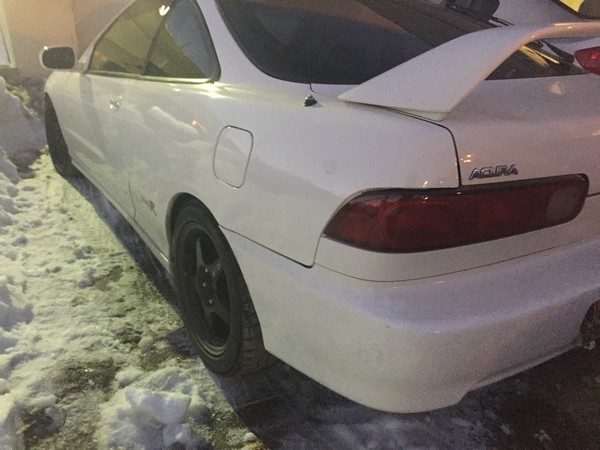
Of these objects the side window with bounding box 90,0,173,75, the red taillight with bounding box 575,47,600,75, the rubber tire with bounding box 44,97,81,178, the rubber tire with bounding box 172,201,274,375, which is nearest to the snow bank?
the rubber tire with bounding box 44,97,81,178

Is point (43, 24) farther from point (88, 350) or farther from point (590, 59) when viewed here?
point (590, 59)

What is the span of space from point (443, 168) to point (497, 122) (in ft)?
0.84

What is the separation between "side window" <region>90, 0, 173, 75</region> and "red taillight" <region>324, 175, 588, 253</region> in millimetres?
1693

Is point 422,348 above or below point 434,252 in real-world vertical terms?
below

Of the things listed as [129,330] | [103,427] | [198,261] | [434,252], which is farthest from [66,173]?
[434,252]

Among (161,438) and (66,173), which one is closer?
(161,438)

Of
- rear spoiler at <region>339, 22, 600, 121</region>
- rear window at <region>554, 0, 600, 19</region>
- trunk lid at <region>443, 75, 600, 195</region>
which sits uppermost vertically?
rear window at <region>554, 0, 600, 19</region>

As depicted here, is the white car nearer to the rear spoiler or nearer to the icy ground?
the rear spoiler

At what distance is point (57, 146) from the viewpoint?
4.43 meters

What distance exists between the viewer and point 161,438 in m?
2.01

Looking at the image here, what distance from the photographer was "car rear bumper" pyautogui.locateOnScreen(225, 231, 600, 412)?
60.4 inches

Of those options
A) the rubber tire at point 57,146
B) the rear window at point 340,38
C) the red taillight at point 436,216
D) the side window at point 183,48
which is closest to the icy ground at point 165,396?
the red taillight at point 436,216

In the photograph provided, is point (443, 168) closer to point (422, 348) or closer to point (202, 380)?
point (422, 348)

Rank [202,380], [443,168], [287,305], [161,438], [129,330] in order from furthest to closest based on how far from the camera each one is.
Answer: [129,330], [202,380], [161,438], [287,305], [443,168]
